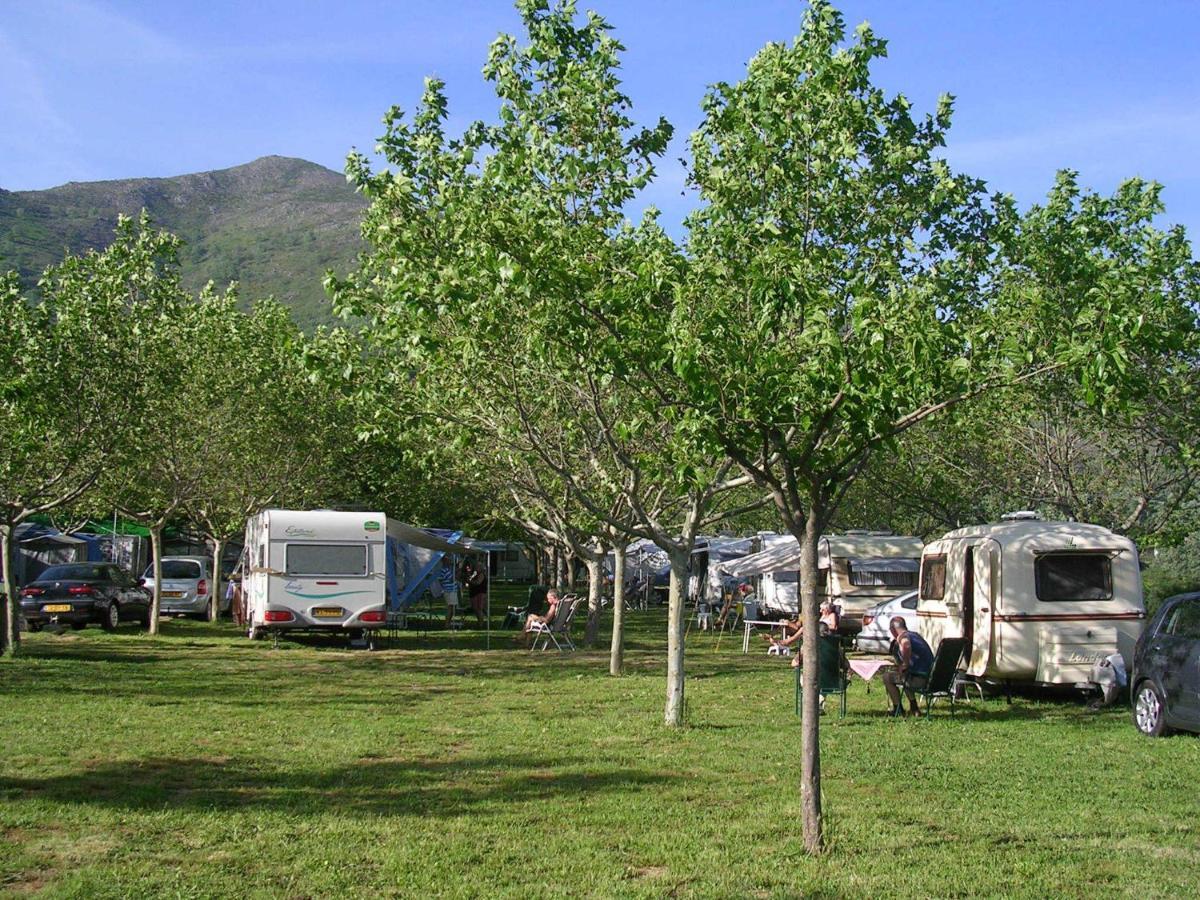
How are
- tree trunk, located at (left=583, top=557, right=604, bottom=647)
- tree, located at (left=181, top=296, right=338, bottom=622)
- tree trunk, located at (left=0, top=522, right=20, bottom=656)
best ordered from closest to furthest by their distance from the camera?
1. tree trunk, located at (left=0, top=522, right=20, bottom=656)
2. tree trunk, located at (left=583, top=557, right=604, bottom=647)
3. tree, located at (left=181, top=296, right=338, bottom=622)

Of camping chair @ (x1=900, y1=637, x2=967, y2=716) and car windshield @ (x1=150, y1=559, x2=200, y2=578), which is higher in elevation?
car windshield @ (x1=150, y1=559, x2=200, y2=578)

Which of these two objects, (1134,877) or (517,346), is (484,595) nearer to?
(517,346)

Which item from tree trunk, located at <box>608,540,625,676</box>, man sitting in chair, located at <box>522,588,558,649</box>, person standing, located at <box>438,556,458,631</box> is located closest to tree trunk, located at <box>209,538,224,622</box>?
person standing, located at <box>438,556,458,631</box>

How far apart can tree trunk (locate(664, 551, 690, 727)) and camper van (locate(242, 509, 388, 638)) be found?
10511mm

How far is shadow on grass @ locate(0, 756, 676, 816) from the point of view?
879 centimetres

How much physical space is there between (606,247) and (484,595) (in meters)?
23.8

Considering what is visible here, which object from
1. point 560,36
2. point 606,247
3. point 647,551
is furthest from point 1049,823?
point 647,551

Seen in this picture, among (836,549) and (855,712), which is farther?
(836,549)

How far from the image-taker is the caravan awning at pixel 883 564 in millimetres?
28297

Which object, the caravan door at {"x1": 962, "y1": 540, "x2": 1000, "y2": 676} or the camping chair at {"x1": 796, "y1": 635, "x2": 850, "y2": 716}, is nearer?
the camping chair at {"x1": 796, "y1": 635, "x2": 850, "y2": 716}

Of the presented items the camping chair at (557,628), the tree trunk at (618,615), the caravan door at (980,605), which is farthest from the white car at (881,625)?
the caravan door at (980,605)

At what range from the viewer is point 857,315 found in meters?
6.79

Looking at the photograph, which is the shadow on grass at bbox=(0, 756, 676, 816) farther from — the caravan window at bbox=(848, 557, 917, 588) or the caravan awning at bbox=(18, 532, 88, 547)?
A: the caravan awning at bbox=(18, 532, 88, 547)

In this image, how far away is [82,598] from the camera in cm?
2633
